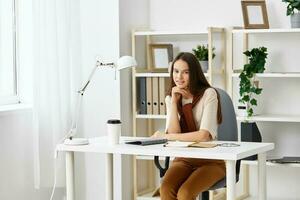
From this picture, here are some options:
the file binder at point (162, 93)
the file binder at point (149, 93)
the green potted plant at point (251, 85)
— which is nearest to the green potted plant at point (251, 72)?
the green potted plant at point (251, 85)

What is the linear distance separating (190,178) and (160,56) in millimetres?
1676

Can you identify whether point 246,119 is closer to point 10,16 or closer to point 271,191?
point 271,191

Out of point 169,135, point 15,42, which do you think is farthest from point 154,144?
point 15,42

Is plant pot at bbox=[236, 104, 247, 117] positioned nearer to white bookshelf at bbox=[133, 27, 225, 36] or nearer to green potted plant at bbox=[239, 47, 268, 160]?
green potted plant at bbox=[239, 47, 268, 160]

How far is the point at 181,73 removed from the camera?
13.2 ft

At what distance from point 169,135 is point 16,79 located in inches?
53.7

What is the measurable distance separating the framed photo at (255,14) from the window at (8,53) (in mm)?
1676

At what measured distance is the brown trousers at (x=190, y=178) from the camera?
12.5 ft

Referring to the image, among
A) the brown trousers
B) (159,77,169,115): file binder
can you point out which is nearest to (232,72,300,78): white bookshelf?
(159,77,169,115): file binder

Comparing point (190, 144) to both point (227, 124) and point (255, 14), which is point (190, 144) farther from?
point (255, 14)

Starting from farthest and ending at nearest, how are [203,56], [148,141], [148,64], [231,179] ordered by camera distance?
[148,64] → [203,56] → [148,141] → [231,179]

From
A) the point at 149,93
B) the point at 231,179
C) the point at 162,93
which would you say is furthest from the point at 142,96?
the point at 231,179

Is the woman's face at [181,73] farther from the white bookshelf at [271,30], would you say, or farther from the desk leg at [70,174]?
the white bookshelf at [271,30]

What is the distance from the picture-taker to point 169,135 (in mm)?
3975
